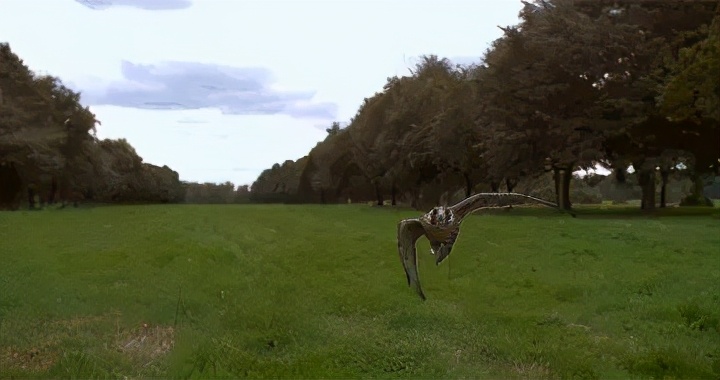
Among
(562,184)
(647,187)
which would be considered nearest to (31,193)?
(562,184)

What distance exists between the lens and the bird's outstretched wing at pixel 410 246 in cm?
490

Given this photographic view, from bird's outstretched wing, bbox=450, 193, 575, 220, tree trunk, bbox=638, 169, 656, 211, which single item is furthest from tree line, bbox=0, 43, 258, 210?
tree trunk, bbox=638, 169, 656, 211

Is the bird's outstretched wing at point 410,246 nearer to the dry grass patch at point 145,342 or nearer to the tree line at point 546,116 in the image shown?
the tree line at point 546,116

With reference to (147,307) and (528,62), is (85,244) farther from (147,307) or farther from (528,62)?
(528,62)

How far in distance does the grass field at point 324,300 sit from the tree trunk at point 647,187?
0.93 m

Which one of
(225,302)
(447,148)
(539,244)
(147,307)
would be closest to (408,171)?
(447,148)

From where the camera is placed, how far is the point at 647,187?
748cm

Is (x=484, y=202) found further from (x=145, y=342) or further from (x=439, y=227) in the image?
(x=145, y=342)

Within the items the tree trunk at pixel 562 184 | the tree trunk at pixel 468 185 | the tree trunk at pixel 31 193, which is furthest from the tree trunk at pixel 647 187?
the tree trunk at pixel 31 193

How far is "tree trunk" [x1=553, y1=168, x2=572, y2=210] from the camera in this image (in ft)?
21.5

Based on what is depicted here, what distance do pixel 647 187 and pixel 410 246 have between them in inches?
148

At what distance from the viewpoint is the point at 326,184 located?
6.38 metres

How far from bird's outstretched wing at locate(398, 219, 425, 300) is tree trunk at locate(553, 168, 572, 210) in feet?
6.80

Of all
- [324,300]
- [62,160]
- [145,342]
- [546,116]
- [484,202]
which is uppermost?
[546,116]
